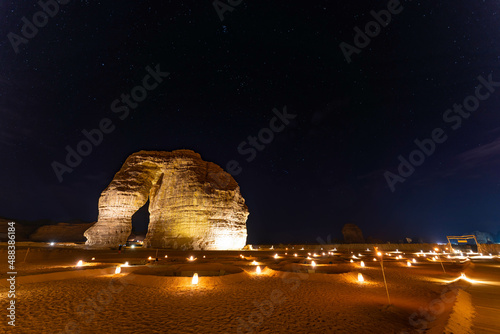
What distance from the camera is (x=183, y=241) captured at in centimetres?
2712

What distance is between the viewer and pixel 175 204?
2903cm

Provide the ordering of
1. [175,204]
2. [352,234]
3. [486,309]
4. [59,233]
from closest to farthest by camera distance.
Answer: [486,309] → [175,204] → [352,234] → [59,233]

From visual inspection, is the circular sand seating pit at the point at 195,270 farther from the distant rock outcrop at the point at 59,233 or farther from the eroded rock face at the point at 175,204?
the distant rock outcrop at the point at 59,233

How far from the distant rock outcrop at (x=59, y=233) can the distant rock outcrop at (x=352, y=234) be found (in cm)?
8737

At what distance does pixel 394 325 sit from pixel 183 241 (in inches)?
1016

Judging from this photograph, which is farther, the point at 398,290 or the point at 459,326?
the point at 398,290

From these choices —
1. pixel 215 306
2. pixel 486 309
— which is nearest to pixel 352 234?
pixel 486 309

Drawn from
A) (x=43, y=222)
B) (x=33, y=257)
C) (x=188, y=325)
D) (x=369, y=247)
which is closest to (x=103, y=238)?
(x=33, y=257)

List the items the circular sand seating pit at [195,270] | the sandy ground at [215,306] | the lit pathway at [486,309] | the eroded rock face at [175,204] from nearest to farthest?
1. the lit pathway at [486,309]
2. the sandy ground at [215,306]
3. the circular sand seating pit at [195,270]
4. the eroded rock face at [175,204]

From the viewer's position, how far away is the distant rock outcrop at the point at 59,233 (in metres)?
72.4

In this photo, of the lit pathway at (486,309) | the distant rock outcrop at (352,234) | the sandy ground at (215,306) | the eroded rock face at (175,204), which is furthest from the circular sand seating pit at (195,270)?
the distant rock outcrop at (352,234)

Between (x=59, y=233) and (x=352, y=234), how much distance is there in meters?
101

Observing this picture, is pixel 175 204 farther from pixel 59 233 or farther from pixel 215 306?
pixel 59 233

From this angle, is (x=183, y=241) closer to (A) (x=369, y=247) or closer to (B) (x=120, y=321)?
(B) (x=120, y=321)
